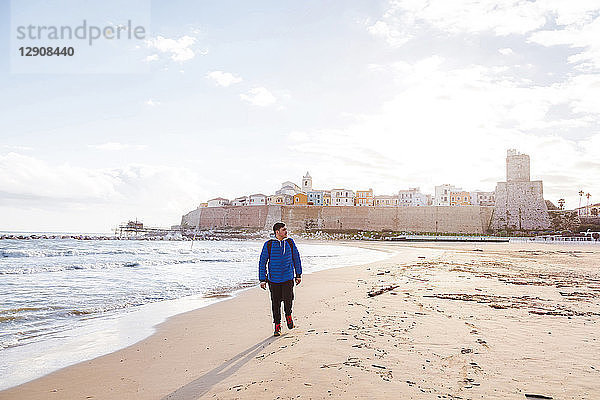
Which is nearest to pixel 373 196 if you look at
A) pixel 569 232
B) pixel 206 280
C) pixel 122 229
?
pixel 569 232

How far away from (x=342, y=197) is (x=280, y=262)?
281ft

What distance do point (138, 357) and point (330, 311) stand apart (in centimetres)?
307

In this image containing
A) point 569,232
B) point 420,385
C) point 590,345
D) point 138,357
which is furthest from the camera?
point 569,232

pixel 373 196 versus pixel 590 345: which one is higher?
pixel 373 196

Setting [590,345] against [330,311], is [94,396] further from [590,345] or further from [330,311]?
[590,345]

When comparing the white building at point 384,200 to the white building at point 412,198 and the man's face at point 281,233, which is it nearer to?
the white building at point 412,198

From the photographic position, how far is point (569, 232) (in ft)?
180

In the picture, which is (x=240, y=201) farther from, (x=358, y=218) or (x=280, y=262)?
(x=280, y=262)

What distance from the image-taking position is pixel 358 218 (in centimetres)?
7481

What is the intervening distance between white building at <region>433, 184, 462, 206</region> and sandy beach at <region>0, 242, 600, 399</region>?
83.9 meters

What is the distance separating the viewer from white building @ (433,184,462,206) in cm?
8606

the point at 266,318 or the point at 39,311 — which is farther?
the point at 39,311

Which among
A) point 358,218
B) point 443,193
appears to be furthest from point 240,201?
point 443,193

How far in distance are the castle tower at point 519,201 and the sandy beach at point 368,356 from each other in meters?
60.7
